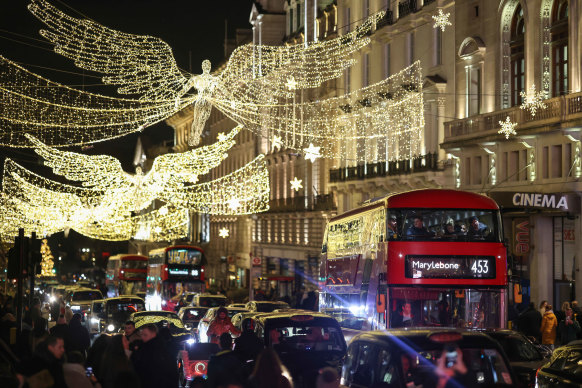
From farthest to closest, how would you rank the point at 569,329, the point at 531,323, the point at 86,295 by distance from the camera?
1. the point at 86,295
2. the point at 531,323
3. the point at 569,329

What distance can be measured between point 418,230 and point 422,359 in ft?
33.8

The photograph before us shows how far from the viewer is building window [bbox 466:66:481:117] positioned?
37.9 metres

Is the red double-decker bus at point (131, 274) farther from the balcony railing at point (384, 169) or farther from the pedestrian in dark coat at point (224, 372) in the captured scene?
the pedestrian in dark coat at point (224, 372)

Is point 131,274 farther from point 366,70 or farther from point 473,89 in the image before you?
point 473,89

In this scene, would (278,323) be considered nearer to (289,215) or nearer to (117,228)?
(289,215)

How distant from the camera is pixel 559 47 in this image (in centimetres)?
3219

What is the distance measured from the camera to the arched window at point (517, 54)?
34750mm

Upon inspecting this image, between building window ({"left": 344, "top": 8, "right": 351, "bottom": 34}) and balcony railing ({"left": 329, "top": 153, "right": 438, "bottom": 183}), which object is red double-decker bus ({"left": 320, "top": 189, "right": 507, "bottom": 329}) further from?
building window ({"left": 344, "top": 8, "right": 351, "bottom": 34})

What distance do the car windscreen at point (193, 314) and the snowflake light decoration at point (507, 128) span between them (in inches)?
451

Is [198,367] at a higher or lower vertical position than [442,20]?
lower

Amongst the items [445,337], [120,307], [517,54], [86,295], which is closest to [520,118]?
[517,54]

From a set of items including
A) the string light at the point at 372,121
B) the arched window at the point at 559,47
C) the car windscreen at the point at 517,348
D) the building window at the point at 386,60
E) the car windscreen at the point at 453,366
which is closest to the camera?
the car windscreen at the point at 453,366

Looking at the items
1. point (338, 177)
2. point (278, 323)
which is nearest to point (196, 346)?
point (278, 323)

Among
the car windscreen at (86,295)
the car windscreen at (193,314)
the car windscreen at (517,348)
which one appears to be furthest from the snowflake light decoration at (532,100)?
the car windscreen at (86,295)
